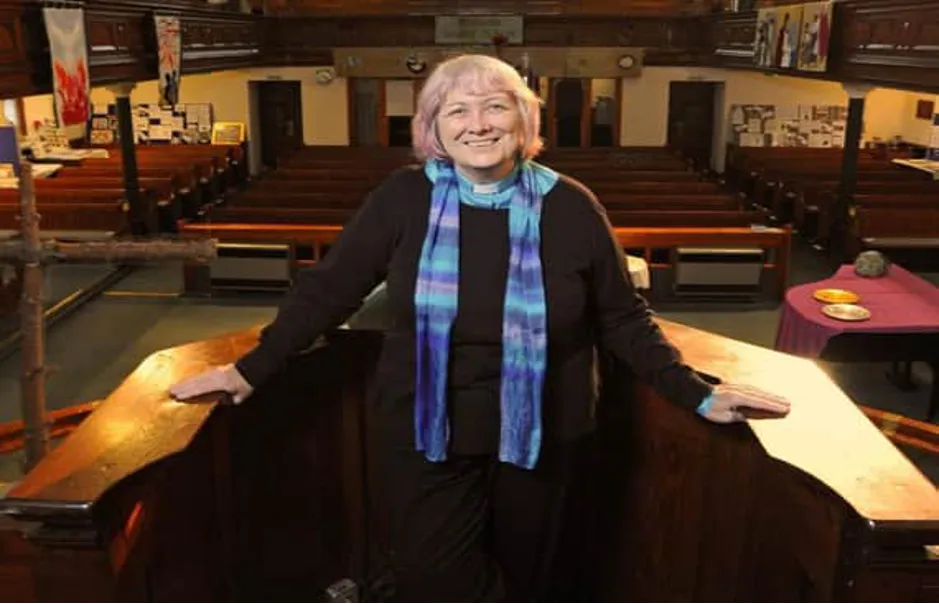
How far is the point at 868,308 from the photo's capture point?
20.2 feet

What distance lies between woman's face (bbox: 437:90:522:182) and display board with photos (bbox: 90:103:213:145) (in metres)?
15.8

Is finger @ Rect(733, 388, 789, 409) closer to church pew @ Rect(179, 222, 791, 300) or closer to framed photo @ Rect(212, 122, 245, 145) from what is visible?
church pew @ Rect(179, 222, 791, 300)

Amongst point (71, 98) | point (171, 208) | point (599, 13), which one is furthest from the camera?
point (599, 13)

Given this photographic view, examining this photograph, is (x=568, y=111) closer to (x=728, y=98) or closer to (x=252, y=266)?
(x=728, y=98)

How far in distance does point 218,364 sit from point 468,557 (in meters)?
0.77

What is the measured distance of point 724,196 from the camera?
10.5 metres

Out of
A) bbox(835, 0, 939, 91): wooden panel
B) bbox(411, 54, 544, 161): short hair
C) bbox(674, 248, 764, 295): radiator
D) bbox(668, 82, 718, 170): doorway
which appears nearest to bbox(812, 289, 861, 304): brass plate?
bbox(835, 0, 939, 91): wooden panel

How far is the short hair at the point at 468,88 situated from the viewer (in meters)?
1.83

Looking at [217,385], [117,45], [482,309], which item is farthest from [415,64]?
[482,309]

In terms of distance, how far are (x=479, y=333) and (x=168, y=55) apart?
337 inches

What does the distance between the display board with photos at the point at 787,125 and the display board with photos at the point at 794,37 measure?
443 cm

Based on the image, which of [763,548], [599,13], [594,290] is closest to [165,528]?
[594,290]

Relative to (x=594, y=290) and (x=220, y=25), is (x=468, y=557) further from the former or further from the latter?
(x=220, y=25)

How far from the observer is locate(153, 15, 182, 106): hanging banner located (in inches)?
364
